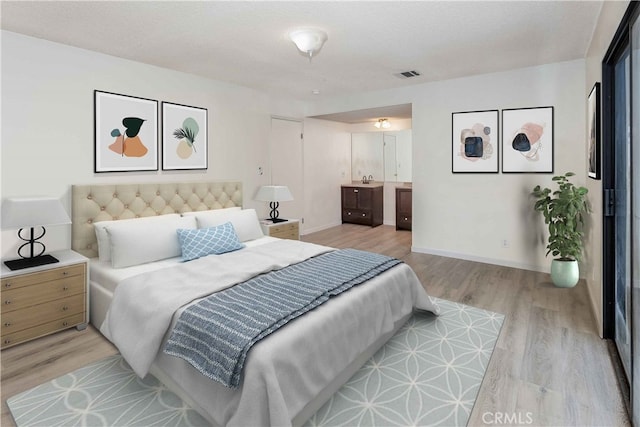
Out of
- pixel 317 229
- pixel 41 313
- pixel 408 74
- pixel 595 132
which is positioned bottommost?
pixel 41 313

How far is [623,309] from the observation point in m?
2.34

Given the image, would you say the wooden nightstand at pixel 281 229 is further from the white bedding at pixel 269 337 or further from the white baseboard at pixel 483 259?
the white baseboard at pixel 483 259

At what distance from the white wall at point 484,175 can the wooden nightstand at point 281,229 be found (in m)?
1.84

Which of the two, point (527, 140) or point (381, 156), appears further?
point (381, 156)

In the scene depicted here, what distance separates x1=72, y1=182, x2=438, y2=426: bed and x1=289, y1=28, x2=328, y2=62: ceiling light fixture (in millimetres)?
1796

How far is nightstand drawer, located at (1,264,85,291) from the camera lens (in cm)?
261

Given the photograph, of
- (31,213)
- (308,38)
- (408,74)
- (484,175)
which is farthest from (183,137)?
(484,175)

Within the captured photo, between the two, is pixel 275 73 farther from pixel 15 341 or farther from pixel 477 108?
pixel 15 341

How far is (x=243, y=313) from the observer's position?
6.47ft

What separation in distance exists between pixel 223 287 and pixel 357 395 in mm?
1056

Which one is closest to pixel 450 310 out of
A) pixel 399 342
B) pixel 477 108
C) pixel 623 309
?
pixel 399 342

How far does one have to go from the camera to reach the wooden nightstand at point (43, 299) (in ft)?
8.58

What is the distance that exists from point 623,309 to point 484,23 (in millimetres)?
2354

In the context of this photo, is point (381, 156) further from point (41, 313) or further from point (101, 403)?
point (101, 403)
